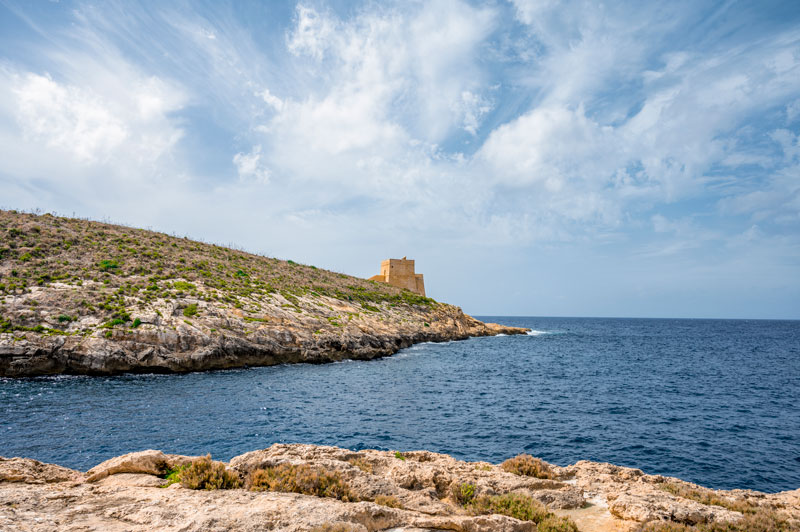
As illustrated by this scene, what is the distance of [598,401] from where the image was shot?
27.9 m

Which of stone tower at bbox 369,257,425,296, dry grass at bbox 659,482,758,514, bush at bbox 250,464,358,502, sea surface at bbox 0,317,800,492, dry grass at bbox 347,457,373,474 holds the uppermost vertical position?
stone tower at bbox 369,257,425,296

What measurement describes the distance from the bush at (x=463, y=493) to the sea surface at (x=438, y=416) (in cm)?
899

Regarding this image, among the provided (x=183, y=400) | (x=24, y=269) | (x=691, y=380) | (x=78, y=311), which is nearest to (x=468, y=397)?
(x=183, y=400)

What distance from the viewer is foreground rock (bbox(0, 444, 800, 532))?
19.2 feet

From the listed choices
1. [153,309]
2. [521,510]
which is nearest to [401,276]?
[153,309]

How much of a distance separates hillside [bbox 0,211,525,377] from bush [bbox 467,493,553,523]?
31630mm

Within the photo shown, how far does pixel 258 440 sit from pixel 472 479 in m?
12.1

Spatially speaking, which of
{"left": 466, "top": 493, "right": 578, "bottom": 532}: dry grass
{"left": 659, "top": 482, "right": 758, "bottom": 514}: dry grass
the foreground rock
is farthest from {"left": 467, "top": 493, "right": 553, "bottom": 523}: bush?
{"left": 659, "top": 482, "right": 758, "bottom": 514}: dry grass

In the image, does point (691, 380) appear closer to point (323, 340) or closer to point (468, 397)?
point (468, 397)

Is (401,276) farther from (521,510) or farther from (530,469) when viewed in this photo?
(521,510)

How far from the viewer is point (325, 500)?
22.3ft

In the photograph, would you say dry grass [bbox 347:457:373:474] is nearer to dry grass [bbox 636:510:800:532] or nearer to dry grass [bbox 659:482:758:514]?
dry grass [bbox 636:510:800:532]

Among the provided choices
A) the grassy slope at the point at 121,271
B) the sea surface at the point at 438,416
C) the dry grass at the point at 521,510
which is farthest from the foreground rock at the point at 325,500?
the grassy slope at the point at 121,271

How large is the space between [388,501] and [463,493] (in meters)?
2.00
